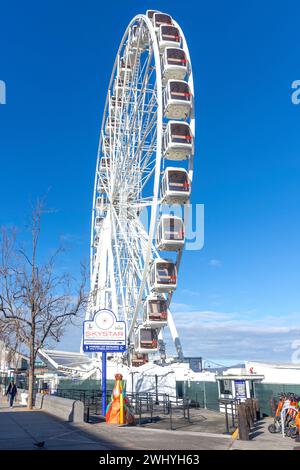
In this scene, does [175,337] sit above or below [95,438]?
above

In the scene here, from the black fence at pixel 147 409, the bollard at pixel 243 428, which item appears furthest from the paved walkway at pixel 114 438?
the black fence at pixel 147 409

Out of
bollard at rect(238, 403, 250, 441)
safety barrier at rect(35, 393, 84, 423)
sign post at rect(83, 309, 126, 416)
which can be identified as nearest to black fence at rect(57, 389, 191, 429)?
safety barrier at rect(35, 393, 84, 423)

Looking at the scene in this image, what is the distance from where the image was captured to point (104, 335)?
18.2 meters

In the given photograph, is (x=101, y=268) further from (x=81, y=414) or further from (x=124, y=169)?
(x=81, y=414)

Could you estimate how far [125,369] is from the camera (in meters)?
29.2

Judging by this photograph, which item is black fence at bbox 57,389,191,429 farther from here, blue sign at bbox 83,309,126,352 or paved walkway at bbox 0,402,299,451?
blue sign at bbox 83,309,126,352

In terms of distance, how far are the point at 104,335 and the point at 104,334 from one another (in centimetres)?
4

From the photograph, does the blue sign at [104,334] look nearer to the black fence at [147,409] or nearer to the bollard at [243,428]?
the black fence at [147,409]

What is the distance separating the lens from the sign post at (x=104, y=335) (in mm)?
18031

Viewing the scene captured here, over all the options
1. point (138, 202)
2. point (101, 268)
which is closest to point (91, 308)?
point (101, 268)

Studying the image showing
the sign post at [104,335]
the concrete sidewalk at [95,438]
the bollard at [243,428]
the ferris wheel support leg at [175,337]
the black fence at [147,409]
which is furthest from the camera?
the ferris wheel support leg at [175,337]

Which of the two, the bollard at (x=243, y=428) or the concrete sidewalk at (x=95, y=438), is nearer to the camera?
the concrete sidewalk at (x=95, y=438)

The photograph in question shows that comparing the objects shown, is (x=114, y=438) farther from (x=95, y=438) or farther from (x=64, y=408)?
(x=64, y=408)

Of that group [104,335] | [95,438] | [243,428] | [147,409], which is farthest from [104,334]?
[243,428]
